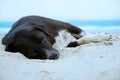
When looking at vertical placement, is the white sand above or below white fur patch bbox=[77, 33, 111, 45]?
above

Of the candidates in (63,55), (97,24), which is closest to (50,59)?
(63,55)

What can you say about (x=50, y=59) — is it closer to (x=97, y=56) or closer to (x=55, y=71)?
(x=97, y=56)

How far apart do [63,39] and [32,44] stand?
1.46 meters

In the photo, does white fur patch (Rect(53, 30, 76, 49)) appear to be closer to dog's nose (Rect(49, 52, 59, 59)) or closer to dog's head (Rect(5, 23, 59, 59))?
dog's head (Rect(5, 23, 59, 59))

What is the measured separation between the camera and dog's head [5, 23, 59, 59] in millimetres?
5207

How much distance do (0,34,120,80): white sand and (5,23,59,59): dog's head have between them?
36 cm

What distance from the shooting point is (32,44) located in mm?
5277

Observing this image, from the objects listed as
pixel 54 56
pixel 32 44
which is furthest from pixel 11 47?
pixel 54 56

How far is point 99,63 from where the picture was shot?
13.5 ft

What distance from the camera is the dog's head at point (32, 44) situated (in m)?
5.21

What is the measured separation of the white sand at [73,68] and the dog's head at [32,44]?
14.0 inches

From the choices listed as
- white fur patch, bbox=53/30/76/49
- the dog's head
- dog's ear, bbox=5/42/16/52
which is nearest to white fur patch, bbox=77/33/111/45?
white fur patch, bbox=53/30/76/49

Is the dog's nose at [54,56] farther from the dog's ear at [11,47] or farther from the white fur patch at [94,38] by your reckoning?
the white fur patch at [94,38]

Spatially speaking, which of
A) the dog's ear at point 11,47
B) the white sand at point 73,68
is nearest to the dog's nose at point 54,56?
the white sand at point 73,68
